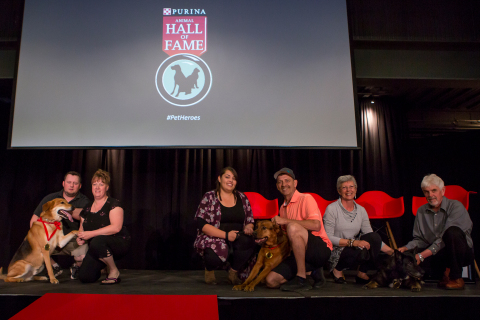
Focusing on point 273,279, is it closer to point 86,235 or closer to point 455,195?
point 86,235

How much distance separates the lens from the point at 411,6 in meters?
3.92

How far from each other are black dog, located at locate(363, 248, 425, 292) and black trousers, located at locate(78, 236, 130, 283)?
2102 millimetres

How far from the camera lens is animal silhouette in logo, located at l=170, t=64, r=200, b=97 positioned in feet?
12.0

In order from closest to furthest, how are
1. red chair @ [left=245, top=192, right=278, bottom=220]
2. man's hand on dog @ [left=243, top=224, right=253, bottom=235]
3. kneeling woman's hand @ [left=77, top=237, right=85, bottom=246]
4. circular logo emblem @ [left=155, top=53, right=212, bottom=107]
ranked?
man's hand on dog @ [left=243, top=224, right=253, bottom=235], kneeling woman's hand @ [left=77, top=237, right=85, bottom=246], circular logo emblem @ [left=155, top=53, right=212, bottom=107], red chair @ [left=245, top=192, right=278, bottom=220]

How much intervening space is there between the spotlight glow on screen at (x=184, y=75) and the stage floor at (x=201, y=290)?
1391 mm

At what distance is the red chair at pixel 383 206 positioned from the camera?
12.2 feet

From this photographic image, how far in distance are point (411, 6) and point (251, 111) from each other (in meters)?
2.35

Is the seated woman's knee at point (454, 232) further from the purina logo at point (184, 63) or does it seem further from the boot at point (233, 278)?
the purina logo at point (184, 63)

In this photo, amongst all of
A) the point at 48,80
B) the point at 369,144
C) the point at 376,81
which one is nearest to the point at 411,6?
the point at 376,81

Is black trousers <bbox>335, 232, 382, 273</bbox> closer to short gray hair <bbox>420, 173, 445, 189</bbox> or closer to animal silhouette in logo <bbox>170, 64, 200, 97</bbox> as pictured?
short gray hair <bbox>420, 173, 445, 189</bbox>

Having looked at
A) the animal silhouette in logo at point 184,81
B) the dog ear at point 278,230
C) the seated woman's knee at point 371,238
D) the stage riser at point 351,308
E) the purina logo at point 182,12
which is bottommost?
the stage riser at point 351,308

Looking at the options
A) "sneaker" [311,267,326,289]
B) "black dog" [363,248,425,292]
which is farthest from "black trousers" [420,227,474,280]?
"sneaker" [311,267,326,289]

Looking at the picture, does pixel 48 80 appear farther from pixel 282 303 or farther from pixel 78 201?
pixel 282 303

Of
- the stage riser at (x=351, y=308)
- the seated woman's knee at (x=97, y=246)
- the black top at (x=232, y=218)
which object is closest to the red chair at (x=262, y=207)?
the black top at (x=232, y=218)
